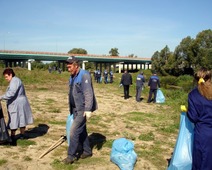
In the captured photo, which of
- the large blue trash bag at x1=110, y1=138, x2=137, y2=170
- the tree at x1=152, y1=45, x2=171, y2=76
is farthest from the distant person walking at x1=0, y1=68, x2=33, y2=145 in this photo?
the tree at x1=152, y1=45, x2=171, y2=76

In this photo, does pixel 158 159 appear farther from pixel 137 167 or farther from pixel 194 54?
pixel 194 54

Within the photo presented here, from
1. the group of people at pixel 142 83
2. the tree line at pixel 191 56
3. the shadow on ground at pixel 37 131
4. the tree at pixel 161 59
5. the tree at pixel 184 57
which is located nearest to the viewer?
the shadow on ground at pixel 37 131

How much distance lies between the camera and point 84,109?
479 centimetres

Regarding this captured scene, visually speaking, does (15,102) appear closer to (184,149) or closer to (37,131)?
(37,131)

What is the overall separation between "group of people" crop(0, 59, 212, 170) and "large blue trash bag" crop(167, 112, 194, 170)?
478 millimetres

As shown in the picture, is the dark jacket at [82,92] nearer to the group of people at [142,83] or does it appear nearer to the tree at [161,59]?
the group of people at [142,83]

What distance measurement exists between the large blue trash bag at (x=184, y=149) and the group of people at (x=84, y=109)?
478mm

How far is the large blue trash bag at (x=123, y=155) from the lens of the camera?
15.6 feet

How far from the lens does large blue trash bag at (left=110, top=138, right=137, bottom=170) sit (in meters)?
4.77

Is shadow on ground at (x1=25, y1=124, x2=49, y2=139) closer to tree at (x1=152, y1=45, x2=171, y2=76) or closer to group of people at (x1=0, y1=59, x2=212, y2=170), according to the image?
group of people at (x1=0, y1=59, x2=212, y2=170)

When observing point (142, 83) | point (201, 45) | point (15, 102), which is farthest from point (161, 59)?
point (15, 102)

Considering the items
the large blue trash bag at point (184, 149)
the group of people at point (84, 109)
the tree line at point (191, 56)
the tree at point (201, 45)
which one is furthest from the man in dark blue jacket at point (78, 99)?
the tree at point (201, 45)

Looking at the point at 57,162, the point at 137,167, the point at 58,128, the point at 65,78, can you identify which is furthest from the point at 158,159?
the point at 65,78

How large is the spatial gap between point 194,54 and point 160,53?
19.5 metres
